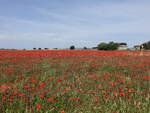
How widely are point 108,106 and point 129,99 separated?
92 centimetres

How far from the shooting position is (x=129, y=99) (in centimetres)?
508

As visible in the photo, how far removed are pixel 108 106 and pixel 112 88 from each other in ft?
6.02

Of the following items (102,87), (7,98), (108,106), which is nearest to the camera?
(108,106)

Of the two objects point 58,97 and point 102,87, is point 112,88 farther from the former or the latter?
point 58,97

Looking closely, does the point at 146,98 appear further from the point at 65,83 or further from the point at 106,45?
the point at 106,45

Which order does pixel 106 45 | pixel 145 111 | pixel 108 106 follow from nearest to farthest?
pixel 145 111 → pixel 108 106 → pixel 106 45

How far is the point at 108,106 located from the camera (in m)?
4.56

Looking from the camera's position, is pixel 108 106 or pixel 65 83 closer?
pixel 108 106

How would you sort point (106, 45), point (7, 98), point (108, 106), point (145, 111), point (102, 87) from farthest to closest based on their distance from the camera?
point (106, 45) < point (102, 87) < point (7, 98) < point (108, 106) < point (145, 111)

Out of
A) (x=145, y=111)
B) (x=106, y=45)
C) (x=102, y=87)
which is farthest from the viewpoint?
(x=106, y=45)

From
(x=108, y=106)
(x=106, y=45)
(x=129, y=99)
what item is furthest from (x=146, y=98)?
(x=106, y=45)

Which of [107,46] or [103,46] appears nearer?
[107,46]

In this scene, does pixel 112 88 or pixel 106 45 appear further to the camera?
pixel 106 45

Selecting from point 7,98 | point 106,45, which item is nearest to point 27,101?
point 7,98
